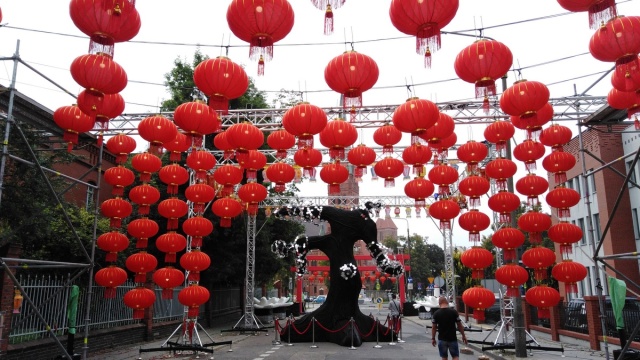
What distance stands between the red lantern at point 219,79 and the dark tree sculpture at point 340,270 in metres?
10.6

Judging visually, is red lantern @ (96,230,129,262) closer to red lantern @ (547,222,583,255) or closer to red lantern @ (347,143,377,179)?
red lantern @ (347,143,377,179)

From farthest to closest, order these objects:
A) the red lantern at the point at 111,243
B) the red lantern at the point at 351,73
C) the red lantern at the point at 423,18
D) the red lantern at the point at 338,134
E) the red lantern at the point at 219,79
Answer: the red lantern at the point at 111,243 → the red lantern at the point at 338,134 → the red lantern at the point at 351,73 → the red lantern at the point at 219,79 → the red lantern at the point at 423,18

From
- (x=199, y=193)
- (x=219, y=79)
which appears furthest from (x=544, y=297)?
(x=219, y=79)

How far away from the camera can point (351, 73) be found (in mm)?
7398

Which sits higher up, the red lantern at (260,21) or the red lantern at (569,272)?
the red lantern at (260,21)

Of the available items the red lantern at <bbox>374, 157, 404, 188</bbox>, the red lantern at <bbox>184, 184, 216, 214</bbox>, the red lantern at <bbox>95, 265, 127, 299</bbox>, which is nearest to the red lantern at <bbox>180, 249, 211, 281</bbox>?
the red lantern at <bbox>184, 184, 216, 214</bbox>

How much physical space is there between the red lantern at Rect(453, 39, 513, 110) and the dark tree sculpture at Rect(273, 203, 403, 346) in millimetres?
11007

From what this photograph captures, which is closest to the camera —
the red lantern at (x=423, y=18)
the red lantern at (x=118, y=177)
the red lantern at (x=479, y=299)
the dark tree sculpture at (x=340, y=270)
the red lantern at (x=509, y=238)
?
the red lantern at (x=423, y=18)

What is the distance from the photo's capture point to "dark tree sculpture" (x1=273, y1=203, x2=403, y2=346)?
17266 millimetres

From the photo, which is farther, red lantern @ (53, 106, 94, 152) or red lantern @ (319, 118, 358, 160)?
red lantern @ (319, 118, 358, 160)

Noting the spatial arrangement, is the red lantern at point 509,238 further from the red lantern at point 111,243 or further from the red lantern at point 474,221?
the red lantern at point 111,243

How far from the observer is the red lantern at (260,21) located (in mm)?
5879

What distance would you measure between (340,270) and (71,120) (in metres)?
11.1

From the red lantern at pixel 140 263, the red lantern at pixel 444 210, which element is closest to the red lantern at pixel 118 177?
the red lantern at pixel 140 263
